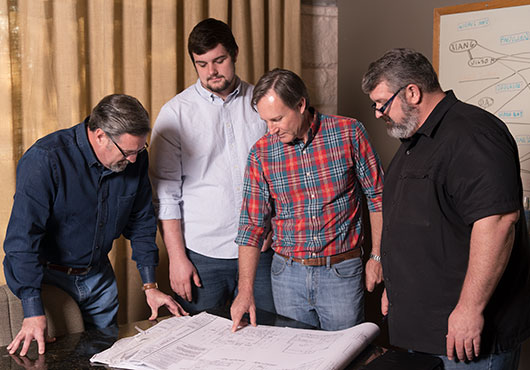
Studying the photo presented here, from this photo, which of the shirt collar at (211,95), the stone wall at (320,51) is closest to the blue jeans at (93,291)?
the shirt collar at (211,95)

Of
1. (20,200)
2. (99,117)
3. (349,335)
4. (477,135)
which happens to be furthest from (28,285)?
(477,135)

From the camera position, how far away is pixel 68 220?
1.83m

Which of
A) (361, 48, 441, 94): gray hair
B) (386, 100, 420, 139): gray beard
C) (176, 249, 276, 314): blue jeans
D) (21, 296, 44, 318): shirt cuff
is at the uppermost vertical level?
(361, 48, 441, 94): gray hair

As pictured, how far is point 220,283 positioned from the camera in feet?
7.14

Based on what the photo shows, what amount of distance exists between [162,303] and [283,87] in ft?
2.70

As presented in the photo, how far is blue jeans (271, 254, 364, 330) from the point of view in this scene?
1950 mm

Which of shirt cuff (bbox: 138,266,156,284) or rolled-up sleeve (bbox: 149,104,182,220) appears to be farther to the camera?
rolled-up sleeve (bbox: 149,104,182,220)

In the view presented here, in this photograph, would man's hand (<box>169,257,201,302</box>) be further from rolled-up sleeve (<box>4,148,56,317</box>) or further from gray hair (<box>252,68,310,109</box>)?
gray hair (<box>252,68,310,109</box>)

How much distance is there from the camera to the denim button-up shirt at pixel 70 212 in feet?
5.45

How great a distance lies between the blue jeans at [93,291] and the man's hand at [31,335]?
1.00 feet

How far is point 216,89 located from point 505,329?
1298mm

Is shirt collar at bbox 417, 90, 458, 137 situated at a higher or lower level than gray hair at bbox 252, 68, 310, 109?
lower

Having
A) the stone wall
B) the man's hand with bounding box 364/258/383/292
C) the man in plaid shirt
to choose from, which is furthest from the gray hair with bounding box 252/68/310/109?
the stone wall

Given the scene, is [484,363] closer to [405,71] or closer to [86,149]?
[405,71]
